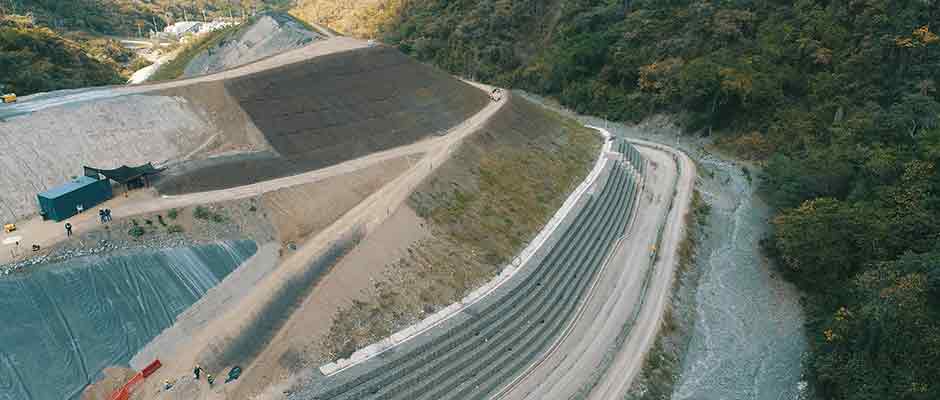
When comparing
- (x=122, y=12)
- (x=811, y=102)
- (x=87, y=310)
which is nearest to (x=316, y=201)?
(x=87, y=310)

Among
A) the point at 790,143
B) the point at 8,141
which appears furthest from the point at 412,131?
the point at 790,143

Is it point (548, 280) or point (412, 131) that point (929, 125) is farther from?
point (412, 131)

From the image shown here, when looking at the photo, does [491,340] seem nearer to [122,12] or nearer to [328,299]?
[328,299]

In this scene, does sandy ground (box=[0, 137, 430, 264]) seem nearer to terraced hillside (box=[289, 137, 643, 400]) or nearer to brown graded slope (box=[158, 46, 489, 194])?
brown graded slope (box=[158, 46, 489, 194])

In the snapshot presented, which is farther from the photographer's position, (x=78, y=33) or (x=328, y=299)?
(x=78, y=33)

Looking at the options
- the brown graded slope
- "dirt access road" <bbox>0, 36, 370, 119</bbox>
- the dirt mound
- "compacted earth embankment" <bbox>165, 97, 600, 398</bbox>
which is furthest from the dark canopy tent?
the dirt mound
